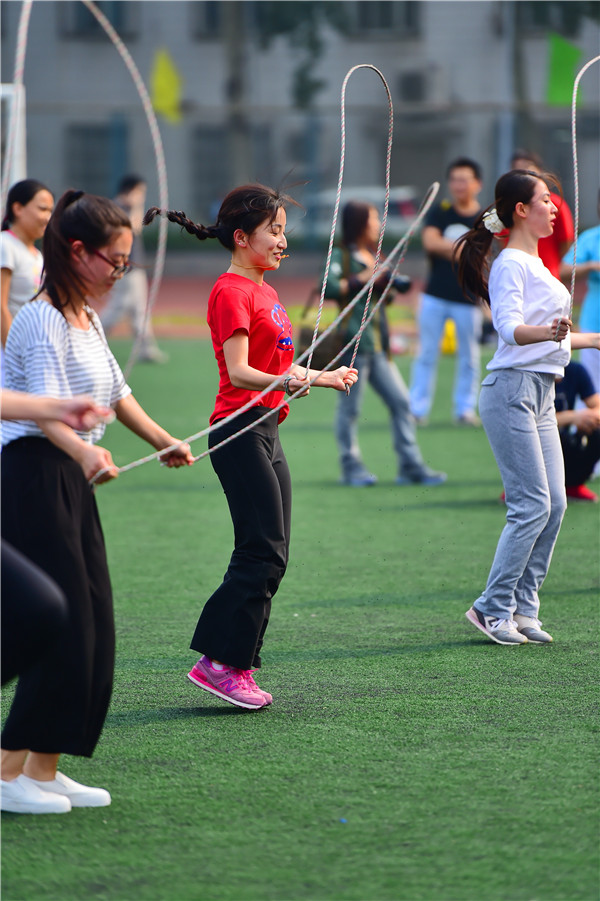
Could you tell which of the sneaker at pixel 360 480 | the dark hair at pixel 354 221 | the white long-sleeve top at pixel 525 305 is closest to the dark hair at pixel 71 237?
the white long-sleeve top at pixel 525 305

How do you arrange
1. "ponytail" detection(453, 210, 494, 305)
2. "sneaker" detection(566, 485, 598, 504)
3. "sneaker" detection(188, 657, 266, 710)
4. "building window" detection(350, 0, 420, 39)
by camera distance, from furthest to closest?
"building window" detection(350, 0, 420, 39) < "sneaker" detection(566, 485, 598, 504) < "ponytail" detection(453, 210, 494, 305) < "sneaker" detection(188, 657, 266, 710)

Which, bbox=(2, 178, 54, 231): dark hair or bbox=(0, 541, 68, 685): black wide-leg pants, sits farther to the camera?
bbox=(2, 178, 54, 231): dark hair

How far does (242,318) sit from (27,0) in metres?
1.85

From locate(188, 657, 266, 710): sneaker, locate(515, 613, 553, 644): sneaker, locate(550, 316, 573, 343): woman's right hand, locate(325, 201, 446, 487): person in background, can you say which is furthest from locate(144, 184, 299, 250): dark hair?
locate(325, 201, 446, 487): person in background

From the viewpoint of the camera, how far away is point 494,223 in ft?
16.1

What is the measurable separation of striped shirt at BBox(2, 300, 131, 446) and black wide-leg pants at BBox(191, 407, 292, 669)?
2.84ft

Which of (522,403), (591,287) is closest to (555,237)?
(591,287)

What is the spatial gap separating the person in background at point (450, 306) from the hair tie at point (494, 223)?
13.7 feet

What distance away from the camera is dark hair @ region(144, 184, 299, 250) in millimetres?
4125

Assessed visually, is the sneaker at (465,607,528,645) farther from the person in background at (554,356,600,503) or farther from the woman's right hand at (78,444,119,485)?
the woman's right hand at (78,444,119,485)

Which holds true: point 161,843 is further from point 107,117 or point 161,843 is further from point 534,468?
point 107,117

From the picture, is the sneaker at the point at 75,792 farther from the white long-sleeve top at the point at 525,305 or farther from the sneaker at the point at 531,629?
the white long-sleeve top at the point at 525,305

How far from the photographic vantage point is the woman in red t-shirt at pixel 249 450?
4125 mm

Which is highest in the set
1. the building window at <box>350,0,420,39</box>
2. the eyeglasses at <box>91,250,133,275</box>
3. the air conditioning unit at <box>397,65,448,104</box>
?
the building window at <box>350,0,420,39</box>
